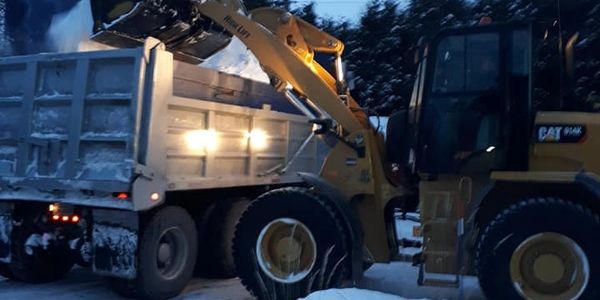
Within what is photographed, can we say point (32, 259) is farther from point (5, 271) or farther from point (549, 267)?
point (549, 267)

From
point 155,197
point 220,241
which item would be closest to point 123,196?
point 155,197

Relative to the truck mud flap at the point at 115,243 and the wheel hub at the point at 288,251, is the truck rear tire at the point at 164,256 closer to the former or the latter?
the truck mud flap at the point at 115,243

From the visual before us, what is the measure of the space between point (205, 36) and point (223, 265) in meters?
2.60

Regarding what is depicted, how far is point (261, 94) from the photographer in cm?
877

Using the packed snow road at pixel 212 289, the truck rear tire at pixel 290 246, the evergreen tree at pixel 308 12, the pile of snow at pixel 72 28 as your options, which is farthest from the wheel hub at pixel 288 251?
the evergreen tree at pixel 308 12

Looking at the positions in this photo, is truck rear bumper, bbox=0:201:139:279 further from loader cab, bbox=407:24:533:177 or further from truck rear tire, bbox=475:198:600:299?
truck rear tire, bbox=475:198:600:299

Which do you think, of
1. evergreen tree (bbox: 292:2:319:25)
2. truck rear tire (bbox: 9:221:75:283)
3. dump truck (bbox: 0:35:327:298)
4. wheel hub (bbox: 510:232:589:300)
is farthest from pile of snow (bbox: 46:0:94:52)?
evergreen tree (bbox: 292:2:319:25)

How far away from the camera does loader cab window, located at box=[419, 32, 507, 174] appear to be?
6.00 metres

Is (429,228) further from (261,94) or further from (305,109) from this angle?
(261,94)

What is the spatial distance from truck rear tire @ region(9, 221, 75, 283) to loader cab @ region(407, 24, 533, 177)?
12.2 ft

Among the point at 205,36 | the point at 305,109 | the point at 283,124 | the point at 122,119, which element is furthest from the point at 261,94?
the point at 122,119

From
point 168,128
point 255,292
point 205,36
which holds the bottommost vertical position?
point 255,292

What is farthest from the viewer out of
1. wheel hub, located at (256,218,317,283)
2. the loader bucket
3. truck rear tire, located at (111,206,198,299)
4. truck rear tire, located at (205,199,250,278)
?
truck rear tire, located at (205,199,250,278)

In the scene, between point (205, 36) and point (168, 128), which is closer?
point (168, 128)
